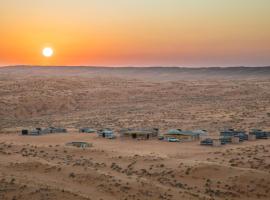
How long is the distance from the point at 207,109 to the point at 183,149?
120 feet

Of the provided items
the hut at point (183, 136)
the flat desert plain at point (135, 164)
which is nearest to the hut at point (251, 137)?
the flat desert plain at point (135, 164)

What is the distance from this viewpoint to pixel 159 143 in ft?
128

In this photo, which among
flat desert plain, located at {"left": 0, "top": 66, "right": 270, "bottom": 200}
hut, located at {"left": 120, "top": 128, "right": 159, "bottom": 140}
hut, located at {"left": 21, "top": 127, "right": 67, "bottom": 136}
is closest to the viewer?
flat desert plain, located at {"left": 0, "top": 66, "right": 270, "bottom": 200}

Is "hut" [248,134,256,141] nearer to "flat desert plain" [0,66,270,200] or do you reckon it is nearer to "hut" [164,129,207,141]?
"flat desert plain" [0,66,270,200]

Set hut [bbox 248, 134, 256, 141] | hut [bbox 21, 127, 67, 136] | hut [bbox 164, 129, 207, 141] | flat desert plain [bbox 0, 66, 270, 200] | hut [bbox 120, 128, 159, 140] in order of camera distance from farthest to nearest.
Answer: hut [bbox 21, 127, 67, 136]
hut [bbox 120, 128, 159, 140]
hut [bbox 164, 129, 207, 141]
hut [bbox 248, 134, 256, 141]
flat desert plain [bbox 0, 66, 270, 200]

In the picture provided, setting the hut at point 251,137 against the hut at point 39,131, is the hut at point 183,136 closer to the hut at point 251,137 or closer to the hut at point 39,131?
the hut at point 251,137

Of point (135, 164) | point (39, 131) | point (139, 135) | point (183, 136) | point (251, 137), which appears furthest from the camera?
point (39, 131)

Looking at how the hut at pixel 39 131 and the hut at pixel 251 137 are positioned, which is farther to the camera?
the hut at pixel 39 131

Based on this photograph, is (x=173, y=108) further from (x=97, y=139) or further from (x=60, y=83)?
(x=60, y=83)

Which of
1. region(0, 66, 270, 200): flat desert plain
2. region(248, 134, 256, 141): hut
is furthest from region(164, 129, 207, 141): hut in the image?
region(248, 134, 256, 141): hut

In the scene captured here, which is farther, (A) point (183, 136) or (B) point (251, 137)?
(A) point (183, 136)

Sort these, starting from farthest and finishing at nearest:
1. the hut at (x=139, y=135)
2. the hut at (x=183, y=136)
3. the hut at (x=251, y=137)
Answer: the hut at (x=139, y=135) < the hut at (x=183, y=136) < the hut at (x=251, y=137)

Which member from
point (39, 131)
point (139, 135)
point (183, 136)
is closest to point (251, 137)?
point (183, 136)

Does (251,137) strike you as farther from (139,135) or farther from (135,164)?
(135,164)
